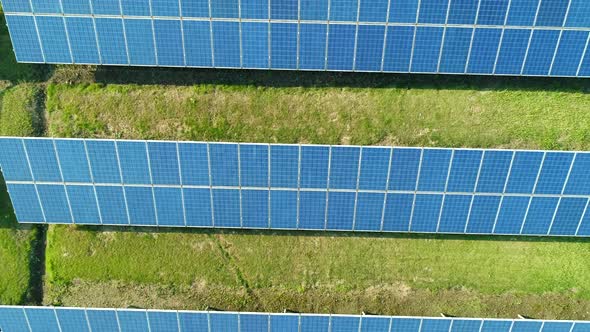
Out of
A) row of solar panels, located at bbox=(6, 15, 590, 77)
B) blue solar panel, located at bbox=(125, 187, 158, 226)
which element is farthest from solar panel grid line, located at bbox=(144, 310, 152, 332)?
row of solar panels, located at bbox=(6, 15, 590, 77)

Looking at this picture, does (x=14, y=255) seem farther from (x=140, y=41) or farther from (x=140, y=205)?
(x=140, y=41)

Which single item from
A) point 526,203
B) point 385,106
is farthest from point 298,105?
point 526,203

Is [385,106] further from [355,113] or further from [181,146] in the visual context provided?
[181,146]

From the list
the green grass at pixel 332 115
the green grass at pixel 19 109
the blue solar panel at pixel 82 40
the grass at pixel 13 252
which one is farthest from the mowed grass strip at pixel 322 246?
the blue solar panel at pixel 82 40

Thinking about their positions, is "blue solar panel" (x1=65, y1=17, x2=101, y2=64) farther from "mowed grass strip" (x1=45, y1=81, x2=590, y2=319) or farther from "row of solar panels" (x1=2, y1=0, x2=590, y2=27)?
"mowed grass strip" (x1=45, y1=81, x2=590, y2=319)

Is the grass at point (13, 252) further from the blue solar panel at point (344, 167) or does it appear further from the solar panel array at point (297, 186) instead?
the blue solar panel at point (344, 167)

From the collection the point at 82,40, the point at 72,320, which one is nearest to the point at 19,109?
A: the point at 82,40

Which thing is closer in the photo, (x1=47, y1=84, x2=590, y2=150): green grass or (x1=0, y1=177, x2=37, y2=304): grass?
(x1=47, y1=84, x2=590, y2=150): green grass
